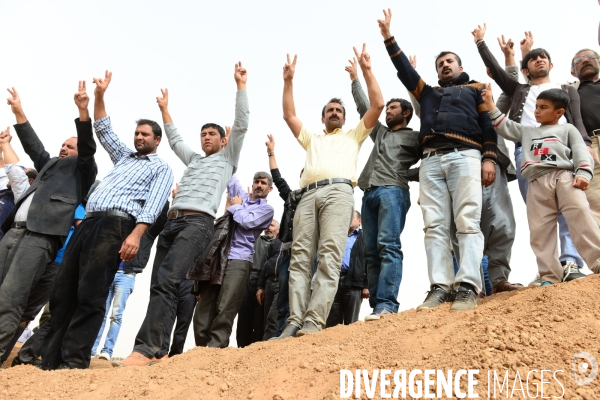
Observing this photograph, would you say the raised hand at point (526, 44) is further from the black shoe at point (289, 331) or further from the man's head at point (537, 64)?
the black shoe at point (289, 331)

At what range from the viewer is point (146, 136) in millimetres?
5566

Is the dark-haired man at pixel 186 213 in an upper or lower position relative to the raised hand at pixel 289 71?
lower

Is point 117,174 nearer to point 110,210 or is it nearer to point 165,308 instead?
point 110,210

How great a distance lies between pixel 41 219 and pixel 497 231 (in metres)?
4.75

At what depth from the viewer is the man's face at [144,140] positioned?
5551mm

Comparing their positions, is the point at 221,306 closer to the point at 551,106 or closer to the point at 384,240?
the point at 384,240

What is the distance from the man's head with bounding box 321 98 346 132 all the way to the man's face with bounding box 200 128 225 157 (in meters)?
1.31

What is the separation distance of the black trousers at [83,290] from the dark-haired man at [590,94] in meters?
4.79

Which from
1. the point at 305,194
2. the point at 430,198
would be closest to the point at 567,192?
the point at 430,198

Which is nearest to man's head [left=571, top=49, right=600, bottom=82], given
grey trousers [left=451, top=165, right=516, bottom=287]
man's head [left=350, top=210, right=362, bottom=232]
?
grey trousers [left=451, top=165, right=516, bottom=287]

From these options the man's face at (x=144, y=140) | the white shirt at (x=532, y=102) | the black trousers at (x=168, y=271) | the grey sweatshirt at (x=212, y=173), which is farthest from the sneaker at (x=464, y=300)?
the man's face at (x=144, y=140)

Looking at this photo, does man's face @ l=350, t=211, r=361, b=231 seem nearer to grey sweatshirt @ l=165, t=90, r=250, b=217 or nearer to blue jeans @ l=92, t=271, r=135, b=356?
grey sweatshirt @ l=165, t=90, r=250, b=217

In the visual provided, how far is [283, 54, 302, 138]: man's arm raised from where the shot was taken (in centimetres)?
588

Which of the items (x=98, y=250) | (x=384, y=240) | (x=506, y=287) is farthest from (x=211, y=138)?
(x=506, y=287)
